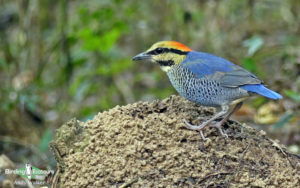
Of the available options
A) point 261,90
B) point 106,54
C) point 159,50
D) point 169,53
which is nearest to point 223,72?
point 261,90

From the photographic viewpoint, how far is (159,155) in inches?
132

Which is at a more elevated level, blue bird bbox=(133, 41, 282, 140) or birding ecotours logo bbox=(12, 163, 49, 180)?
blue bird bbox=(133, 41, 282, 140)

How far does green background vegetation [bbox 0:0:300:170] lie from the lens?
711cm

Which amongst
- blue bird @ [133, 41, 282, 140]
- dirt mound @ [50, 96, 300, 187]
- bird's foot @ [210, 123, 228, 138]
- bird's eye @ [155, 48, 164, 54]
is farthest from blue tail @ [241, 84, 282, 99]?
bird's eye @ [155, 48, 164, 54]

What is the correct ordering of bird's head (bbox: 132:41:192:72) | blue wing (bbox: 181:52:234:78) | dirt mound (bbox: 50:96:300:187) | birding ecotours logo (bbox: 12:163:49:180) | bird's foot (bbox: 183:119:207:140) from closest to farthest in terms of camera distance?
dirt mound (bbox: 50:96:300:187) < bird's foot (bbox: 183:119:207:140) < birding ecotours logo (bbox: 12:163:49:180) < blue wing (bbox: 181:52:234:78) < bird's head (bbox: 132:41:192:72)

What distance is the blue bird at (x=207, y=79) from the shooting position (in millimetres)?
4031

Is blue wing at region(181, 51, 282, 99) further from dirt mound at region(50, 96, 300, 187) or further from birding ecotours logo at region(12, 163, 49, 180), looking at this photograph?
birding ecotours logo at region(12, 163, 49, 180)

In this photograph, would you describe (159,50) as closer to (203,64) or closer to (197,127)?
(203,64)

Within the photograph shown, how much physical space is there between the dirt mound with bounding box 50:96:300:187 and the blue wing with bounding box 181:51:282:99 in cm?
47

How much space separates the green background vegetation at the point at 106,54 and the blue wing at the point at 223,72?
204 centimetres

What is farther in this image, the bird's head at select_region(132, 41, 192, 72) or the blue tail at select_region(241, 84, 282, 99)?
the bird's head at select_region(132, 41, 192, 72)

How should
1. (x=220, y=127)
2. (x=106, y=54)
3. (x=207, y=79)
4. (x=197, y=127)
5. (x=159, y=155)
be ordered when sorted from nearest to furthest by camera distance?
(x=159, y=155) < (x=197, y=127) < (x=220, y=127) < (x=207, y=79) < (x=106, y=54)

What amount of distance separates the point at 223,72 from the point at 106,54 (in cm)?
427

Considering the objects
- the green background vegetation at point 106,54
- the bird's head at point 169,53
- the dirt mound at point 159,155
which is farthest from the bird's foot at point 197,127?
the green background vegetation at point 106,54
